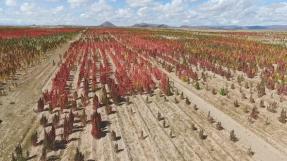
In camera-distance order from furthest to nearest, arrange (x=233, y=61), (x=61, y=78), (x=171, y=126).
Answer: (x=233, y=61)
(x=61, y=78)
(x=171, y=126)

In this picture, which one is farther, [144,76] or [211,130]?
[144,76]

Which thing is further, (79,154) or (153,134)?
(153,134)

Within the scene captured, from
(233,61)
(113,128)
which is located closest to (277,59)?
(233,61)

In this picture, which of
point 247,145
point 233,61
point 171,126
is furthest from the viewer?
point 233,61

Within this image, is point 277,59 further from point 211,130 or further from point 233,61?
point 211,130

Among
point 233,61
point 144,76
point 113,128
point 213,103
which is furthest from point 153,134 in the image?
point 233,61

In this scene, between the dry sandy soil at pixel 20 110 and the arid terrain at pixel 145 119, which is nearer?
the arid terrain at pixel 145 119

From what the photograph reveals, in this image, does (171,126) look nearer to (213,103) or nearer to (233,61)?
(213,103)

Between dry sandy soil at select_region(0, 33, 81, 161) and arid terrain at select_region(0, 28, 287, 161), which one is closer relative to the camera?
arid terrain at select_region(0, 28, 287, 161)

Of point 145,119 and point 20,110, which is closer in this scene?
point 145,119
